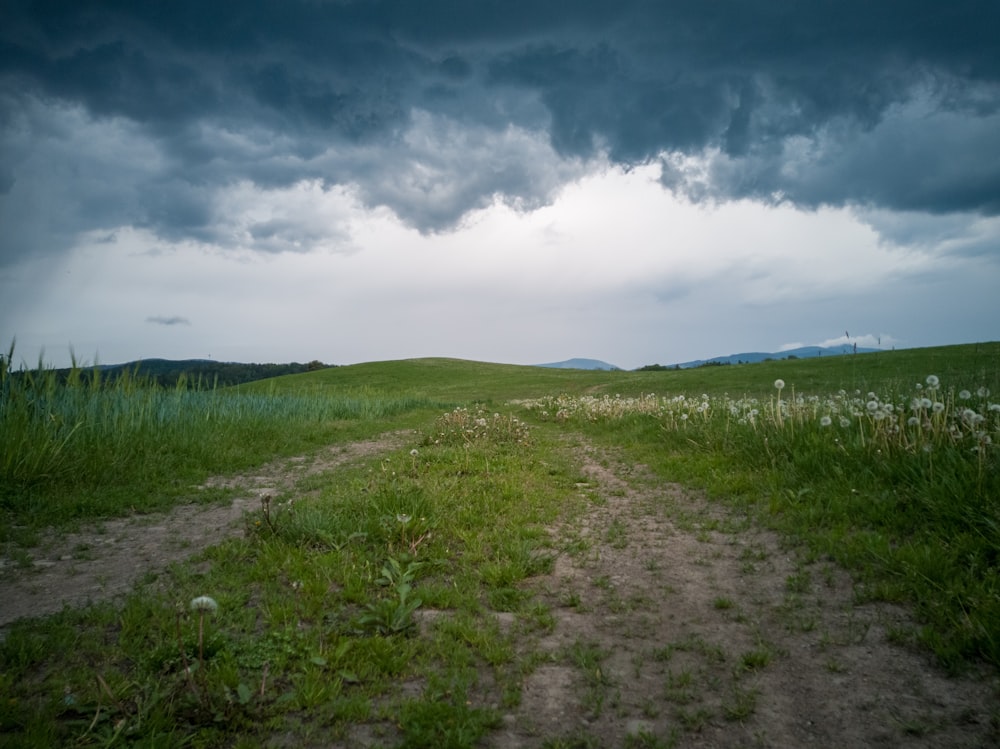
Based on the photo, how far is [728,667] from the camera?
3408 millimetres

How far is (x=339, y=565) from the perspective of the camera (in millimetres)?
4801

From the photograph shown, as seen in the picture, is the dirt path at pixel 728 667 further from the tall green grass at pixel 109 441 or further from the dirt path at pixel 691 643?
the tall green grass at pixel 109 441

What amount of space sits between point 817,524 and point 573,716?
3.91 m

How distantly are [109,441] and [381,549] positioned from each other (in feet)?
22.5

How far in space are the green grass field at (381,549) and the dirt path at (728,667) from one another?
22 cm

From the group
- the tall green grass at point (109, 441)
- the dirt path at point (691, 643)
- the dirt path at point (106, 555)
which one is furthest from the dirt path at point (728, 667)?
the tall green grass at point (109, 441)

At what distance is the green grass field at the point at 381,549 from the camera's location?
3.01 meters

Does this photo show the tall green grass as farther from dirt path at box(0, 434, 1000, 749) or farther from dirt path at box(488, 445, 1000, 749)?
dirt path at box(488, 445, 1000, 749)

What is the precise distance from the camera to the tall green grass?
290 inches

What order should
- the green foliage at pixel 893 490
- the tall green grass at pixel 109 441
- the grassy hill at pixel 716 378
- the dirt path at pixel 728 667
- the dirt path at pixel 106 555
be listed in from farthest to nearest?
the grassy hill at pixel 716 378
the tall green grass at pixel 109 441
the dirt path at pixel 106 555
the green foliage at pixel 893 490
the dirt path at pixel 728 667

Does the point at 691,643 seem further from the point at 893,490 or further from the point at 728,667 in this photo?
the point at 893,490

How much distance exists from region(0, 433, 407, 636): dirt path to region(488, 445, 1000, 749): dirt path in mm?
3792

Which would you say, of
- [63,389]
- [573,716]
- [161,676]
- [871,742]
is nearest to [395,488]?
[161,676]

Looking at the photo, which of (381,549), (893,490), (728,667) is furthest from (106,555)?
(893,490)
